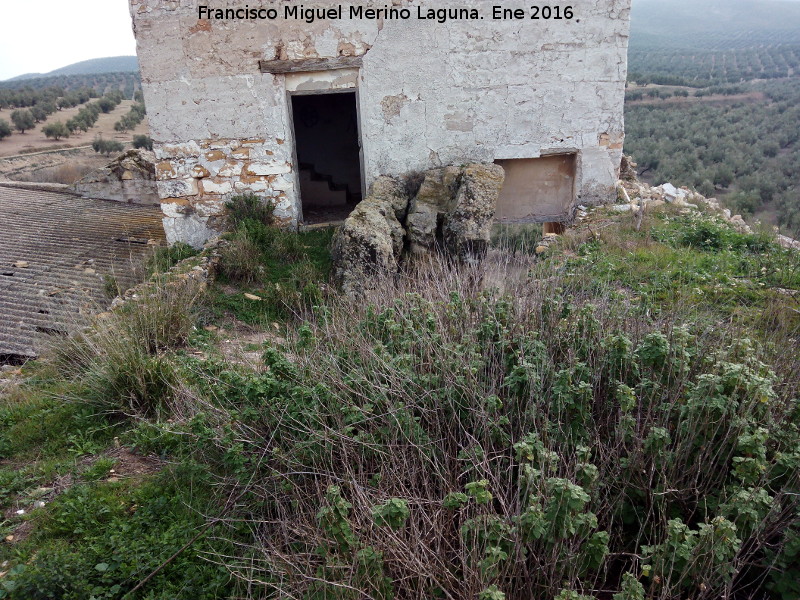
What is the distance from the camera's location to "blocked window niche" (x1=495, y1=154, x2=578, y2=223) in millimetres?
8164

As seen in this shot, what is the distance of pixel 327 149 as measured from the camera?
1186cm

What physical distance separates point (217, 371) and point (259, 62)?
493 centimetres

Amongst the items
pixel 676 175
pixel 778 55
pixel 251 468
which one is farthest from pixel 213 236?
pixel 778 55

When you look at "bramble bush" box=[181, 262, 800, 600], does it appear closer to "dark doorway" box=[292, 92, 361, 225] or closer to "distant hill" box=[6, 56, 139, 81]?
"dark doorway" box=[292, 92, 361, 225]

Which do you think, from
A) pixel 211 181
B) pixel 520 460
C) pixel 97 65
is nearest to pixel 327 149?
pixel 211 181

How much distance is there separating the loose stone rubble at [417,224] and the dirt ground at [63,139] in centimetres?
2311

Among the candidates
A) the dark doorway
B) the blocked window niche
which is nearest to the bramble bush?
the blocked window niche

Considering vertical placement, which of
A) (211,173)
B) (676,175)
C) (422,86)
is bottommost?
(676,175)

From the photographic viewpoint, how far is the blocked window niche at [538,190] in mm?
8164

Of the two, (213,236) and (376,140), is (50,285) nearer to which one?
(213,236)

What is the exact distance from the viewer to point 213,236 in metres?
7.89

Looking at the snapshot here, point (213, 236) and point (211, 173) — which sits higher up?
point (211, 173)

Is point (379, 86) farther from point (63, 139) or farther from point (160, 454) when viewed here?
point (63, 139)

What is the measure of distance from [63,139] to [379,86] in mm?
24662
